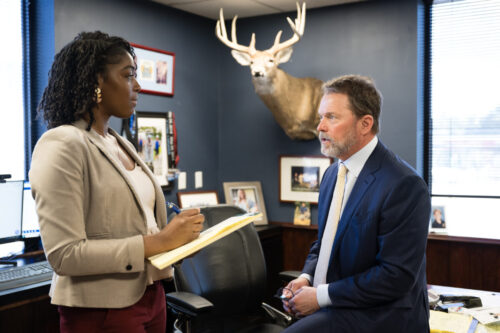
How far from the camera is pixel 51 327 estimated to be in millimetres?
2271

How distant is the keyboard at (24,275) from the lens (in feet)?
6.97

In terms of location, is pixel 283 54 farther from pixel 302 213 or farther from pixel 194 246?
pixel 194 246

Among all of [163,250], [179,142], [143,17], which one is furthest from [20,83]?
[163,250]

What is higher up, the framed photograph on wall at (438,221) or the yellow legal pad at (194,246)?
the yellow legal pad at (194,246)

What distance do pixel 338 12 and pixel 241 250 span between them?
220 cm

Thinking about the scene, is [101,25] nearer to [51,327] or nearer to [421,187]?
[51,327]

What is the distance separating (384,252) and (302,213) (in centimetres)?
244

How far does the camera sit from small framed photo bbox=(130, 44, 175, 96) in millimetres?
3461

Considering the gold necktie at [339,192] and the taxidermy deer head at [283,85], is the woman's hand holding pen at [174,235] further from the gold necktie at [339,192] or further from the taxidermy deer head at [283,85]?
the taxidermy deer head at [283,85]

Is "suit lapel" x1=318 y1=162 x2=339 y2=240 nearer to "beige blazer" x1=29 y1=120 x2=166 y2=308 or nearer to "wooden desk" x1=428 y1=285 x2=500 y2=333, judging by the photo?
"wooden desk" x1=428 y1=285 x2=500 y2=333

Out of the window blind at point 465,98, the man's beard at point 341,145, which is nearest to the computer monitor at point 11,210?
the man's beard at point 341,145

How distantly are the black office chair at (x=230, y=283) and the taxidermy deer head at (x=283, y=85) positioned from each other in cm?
125

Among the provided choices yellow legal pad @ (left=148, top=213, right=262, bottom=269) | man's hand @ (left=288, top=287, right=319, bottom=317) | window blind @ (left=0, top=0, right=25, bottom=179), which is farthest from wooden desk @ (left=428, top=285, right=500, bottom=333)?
window blind @ (left=0, top=0, right=25, bottom=179)

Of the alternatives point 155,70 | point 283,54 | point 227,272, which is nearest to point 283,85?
point 283,54
